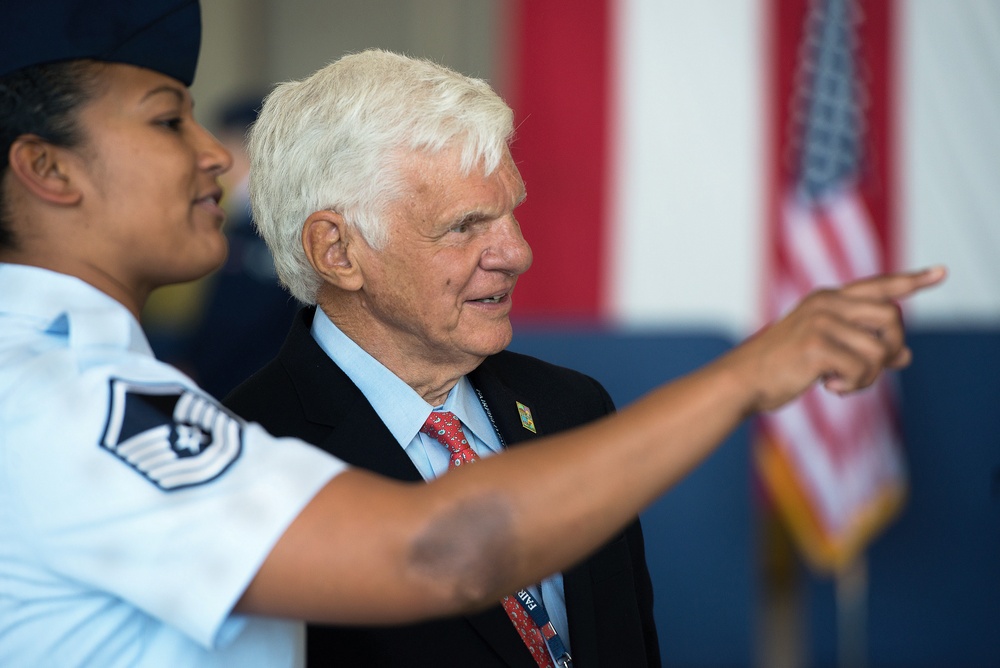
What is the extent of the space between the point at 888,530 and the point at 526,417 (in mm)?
2547

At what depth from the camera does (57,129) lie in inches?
41.9

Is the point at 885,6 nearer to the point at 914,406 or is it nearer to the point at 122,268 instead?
the point at 914,406

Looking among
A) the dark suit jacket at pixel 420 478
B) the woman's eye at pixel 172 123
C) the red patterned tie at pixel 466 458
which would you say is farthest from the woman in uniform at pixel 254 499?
the red patterned tie at pixel 466 458

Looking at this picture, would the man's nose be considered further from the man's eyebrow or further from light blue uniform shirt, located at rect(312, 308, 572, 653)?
the man's eyebrow

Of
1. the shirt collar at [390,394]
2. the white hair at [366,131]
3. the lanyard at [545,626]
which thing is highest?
the white hair at [366,131]

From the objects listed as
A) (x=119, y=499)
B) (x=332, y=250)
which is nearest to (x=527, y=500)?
(x=119, y=499)

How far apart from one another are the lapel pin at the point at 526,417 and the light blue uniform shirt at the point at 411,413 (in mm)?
46

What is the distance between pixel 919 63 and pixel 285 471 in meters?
3.64

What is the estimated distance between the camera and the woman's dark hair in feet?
3.48

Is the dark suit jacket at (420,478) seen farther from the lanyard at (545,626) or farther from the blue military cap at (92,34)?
the blue military cap at (92,34)

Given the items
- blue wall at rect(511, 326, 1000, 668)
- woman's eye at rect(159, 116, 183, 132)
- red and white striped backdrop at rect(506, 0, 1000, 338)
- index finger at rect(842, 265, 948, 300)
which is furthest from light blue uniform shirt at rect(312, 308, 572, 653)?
red and white striped backdrop at rect(506, 0, 1000, 338)

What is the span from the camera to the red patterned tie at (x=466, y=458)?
146 cm

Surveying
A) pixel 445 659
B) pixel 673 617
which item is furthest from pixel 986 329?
pixel 445 659

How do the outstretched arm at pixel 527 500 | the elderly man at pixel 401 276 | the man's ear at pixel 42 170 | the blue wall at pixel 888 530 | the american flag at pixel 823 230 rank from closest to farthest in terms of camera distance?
the outstretched arm at pixel 527 500, the man's ear at pixel 42 170, the elderly man at pixel 401 276, the blue wall at pixel 888 530, the american flag at pixel 823 230
